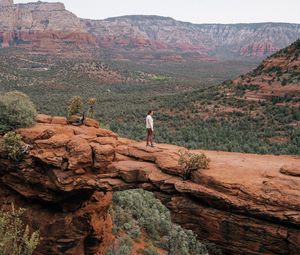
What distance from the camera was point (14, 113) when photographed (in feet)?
60.6

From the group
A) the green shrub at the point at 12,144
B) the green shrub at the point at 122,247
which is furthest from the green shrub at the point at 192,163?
the green shrub at the point at 12,144

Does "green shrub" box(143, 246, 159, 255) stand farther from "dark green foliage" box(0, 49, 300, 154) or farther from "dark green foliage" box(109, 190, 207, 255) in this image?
"dark green foliage" box(0, 49, 300, 154)

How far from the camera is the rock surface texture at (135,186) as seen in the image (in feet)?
42.0

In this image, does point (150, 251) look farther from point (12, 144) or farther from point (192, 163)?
point (12, 144)

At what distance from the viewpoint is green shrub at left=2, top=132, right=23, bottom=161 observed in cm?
1694

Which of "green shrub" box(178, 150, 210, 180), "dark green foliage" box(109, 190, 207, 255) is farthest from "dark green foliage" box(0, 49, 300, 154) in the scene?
"green shrub" box(178, 150, 210, 180)

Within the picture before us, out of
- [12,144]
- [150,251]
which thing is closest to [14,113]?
[12,144]

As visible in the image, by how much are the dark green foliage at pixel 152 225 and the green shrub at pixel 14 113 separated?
790 centimetres

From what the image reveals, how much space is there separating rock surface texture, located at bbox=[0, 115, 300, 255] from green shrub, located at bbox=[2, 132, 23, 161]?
446 millimetres

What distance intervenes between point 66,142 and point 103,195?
3.71m

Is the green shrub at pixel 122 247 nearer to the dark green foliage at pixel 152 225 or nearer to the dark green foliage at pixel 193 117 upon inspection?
the dark green foliage at pixel 152 225

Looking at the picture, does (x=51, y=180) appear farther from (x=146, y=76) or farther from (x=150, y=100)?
(x=146, y=76)

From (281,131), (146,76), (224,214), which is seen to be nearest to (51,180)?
(224,214)

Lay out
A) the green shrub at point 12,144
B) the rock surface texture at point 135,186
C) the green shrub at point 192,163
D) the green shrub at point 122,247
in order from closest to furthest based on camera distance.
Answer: the rock surface texture at point 135,186
the green shrub at point 192,163
the green shrub at point 12,144
the green shrub at point 122,247
